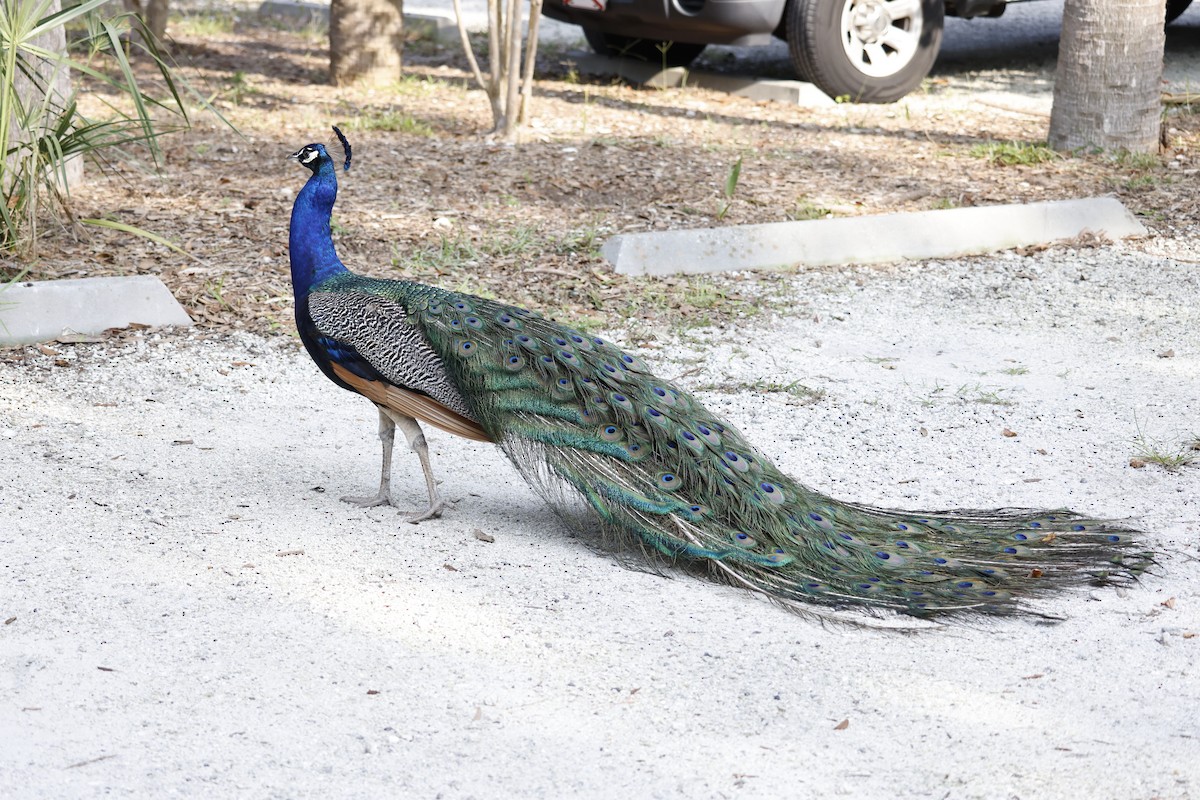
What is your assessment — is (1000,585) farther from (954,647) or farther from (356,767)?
(356,767)

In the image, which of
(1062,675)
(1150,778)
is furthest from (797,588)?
(1150,778)

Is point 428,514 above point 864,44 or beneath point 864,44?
beneath

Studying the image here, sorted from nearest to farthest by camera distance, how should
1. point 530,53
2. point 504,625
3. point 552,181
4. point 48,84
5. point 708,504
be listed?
point 504,625, point 708,504, point 48,84, point 552,181, point 530,53

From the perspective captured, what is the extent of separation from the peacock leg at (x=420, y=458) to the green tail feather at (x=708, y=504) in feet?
1.19

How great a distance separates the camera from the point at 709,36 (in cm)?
1068

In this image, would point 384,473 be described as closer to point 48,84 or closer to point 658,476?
point 658,476

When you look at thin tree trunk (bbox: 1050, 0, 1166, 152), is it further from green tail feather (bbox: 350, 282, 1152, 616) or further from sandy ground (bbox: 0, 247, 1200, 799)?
green tail feather (bbox: 350, 282, 1152, 616)

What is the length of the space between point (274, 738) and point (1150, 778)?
224 centimetres

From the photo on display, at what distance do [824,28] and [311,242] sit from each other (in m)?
6.85

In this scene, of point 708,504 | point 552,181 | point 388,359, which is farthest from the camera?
point 552,181

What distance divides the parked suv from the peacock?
6379 millimetres

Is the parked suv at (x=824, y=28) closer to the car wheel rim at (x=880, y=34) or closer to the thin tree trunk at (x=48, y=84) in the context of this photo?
the car wheel rim at (x=880, y=34)

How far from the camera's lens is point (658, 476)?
175 inches

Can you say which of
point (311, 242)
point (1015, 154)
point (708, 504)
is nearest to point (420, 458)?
point (311, 242)
